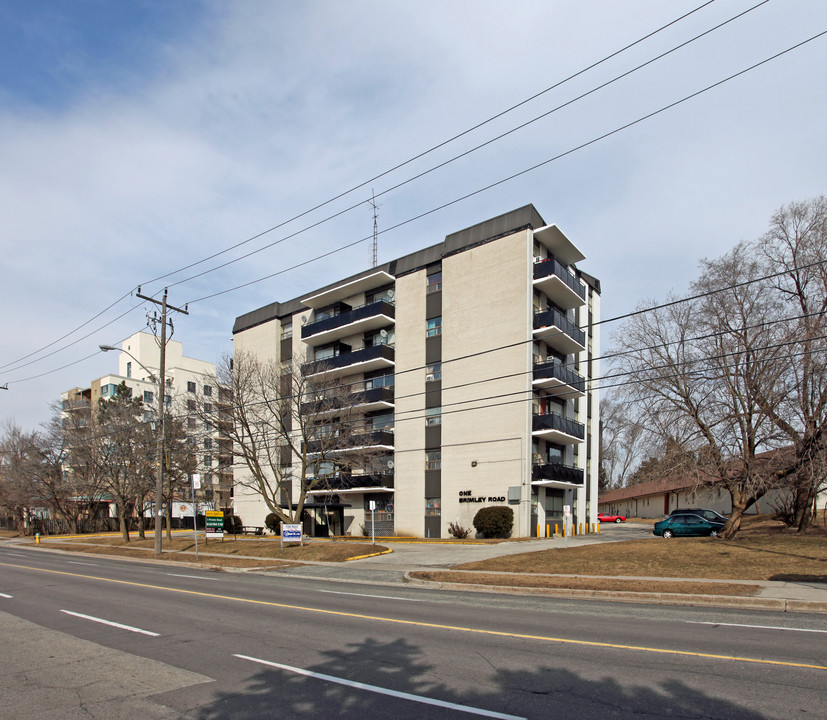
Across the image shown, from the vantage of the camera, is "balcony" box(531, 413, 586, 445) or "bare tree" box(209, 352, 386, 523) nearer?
"bare tree" box(209, 352, 386, 523)

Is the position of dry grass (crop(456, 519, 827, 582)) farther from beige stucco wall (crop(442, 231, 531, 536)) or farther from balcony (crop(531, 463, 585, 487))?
beige stucco wall (crop(442, 231, 531, 536))

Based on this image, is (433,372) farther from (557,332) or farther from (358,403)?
(557,332)

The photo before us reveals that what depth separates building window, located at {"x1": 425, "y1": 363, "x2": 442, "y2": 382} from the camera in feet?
136

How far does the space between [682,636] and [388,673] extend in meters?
4.99

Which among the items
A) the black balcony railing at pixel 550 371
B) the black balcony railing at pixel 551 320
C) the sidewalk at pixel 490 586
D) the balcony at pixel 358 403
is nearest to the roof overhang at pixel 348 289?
the balcony at pixel 358 403

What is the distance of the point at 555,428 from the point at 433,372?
31.1 feet

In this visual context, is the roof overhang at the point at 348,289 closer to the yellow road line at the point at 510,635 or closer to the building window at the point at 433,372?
the building window at the point at 433,372

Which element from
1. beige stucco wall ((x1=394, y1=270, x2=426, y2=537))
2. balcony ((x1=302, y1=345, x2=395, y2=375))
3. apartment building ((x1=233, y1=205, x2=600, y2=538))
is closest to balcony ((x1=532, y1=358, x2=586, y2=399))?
apartment building ((x1=233, y1=205, x2=600, y2=538))

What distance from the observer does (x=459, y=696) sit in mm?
6242

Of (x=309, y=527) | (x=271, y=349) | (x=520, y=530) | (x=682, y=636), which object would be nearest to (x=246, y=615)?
(x=682, y=636)

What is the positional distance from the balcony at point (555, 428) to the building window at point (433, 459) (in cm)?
682

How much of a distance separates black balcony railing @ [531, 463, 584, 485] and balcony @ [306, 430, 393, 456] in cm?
1064

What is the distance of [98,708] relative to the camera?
620cm

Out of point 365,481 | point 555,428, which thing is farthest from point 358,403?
point 555,428
